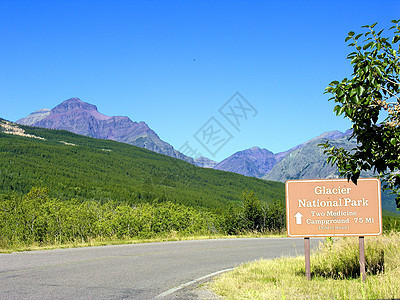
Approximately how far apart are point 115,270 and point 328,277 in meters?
4.61

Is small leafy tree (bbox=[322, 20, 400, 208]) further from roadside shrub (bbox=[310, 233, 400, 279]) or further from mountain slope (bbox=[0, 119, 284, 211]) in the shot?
mountain slope (bbox=[0, 119, 284, 211])

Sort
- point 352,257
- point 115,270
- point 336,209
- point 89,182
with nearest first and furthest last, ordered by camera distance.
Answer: point 336,209
point 115,270
point 352,257
point 89,182

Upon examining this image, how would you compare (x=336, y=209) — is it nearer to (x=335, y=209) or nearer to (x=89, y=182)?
(x=335, y=209)

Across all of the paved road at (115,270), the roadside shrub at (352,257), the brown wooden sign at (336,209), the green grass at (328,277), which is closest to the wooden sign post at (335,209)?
the brown wooden sign at (336,209)

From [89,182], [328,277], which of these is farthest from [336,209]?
[89,182]

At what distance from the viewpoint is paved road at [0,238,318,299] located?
683 cm

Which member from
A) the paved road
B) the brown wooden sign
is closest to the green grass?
the brown wooden sign

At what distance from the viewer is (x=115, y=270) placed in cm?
912

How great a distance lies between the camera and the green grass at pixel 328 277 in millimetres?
6137

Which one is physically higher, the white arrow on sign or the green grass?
the white arrow on sign

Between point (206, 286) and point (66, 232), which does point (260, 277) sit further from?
point (66, 232)

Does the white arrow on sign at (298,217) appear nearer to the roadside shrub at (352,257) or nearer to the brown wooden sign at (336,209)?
the brown wooden sign at (336,209)

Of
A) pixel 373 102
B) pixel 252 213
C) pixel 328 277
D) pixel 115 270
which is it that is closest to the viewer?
pixel 373 102

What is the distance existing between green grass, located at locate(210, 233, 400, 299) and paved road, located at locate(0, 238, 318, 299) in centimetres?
103
